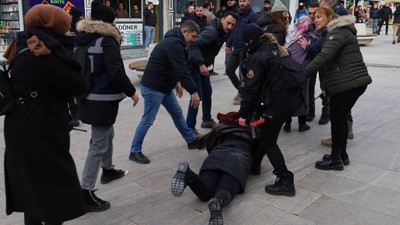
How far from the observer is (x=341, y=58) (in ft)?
13.9

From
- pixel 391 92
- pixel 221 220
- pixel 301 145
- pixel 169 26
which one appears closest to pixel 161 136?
pixel 301 145

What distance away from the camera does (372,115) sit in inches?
269

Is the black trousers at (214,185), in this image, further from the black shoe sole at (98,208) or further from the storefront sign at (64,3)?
the storefront sign at (64,3)

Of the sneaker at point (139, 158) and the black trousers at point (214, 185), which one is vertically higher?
the black trousers at point (214, 185)

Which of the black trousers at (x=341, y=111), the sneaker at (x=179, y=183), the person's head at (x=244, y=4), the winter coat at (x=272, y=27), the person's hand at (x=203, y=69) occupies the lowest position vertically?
the sneaker at (x=179, y=183)

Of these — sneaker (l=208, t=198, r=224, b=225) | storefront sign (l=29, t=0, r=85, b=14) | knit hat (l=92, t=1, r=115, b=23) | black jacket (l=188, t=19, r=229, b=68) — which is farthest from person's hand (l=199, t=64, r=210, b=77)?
storefront sign (l=29, t=0, r=85, b=14)

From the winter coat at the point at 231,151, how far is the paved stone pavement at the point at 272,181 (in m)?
0.27

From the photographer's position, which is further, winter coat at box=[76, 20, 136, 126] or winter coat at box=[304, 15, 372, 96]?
winter coat at box=[304, 15, 372, 96]

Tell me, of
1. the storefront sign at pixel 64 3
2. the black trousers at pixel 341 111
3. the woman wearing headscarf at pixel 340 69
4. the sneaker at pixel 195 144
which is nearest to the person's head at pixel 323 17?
the woman wearing headscarf at pixel 340 69

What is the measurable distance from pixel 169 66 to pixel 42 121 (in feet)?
7.19

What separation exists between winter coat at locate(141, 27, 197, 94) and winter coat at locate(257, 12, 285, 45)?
71.2 inches

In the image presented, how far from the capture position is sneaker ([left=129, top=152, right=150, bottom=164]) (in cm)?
→ 464

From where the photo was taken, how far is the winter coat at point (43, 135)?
2.43 metres

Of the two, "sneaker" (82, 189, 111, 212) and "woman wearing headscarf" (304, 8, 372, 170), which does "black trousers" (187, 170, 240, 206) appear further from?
"woman wearing headscarf" (304, 8, 372, 170)
